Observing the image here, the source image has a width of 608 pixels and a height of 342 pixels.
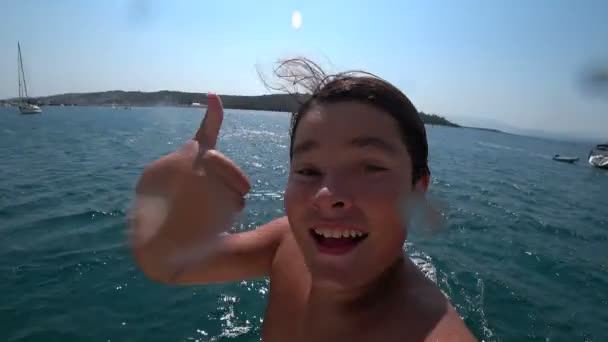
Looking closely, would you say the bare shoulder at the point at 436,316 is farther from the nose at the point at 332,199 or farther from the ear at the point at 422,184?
Result: the nose at the point at 332,199

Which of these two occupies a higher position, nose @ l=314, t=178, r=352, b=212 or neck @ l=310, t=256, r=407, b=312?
nose @ l=314, t=178, r=352, b=212

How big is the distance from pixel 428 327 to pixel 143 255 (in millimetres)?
1489

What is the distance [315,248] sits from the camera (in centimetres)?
157

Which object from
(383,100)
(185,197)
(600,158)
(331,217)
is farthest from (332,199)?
(600,158)

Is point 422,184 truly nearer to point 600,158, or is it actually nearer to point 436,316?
point 436,316

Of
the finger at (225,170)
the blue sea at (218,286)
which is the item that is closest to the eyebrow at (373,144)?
the blue sea at (218,286)

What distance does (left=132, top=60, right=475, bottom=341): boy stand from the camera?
1.49m

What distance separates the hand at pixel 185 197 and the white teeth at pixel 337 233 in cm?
78

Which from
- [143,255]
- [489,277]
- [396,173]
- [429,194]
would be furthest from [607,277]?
[143,255]

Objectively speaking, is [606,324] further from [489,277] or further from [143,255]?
[143,255]

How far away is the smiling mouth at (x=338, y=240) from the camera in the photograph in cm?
149

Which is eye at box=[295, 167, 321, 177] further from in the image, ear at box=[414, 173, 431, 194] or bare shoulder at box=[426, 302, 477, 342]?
bare shoulder at box=[426, 302, 477, 342]

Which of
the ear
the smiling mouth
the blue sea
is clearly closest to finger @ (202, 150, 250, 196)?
the blue sea

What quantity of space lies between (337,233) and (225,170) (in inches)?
35.2
